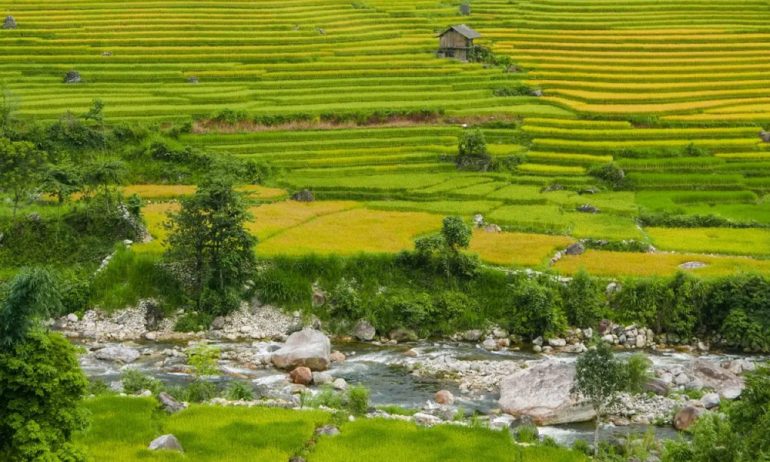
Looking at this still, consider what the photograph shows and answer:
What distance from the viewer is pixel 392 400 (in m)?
27.3

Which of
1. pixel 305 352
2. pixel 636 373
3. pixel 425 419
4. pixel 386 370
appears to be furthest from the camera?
pixel 386 370

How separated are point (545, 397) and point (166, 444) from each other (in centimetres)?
1093

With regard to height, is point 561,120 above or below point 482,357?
above

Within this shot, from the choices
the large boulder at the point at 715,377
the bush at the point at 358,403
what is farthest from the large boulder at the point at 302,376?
the large boulder at the point at 715,377

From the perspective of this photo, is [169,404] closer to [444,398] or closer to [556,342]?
[444,398]

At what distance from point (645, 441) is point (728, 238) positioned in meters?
21.7

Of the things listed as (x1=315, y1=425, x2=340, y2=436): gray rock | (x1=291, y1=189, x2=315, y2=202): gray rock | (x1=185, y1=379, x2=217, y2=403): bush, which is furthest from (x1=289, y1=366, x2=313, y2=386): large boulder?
(x1=291, y1=189, x2=315, y2=202): gray rock

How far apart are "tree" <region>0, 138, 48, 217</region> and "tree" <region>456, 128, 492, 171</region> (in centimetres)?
2396

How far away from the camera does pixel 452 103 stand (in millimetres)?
62719

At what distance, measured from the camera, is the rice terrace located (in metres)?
21.8

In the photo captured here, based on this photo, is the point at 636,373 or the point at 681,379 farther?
the point at 681,379

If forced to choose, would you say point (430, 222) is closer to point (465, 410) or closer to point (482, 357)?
point (482, 357)

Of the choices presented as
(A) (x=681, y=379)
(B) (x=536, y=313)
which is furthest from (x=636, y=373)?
(B) (x=536, y=313)

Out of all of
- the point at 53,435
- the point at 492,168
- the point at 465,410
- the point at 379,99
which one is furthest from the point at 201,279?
the point at 379,99
